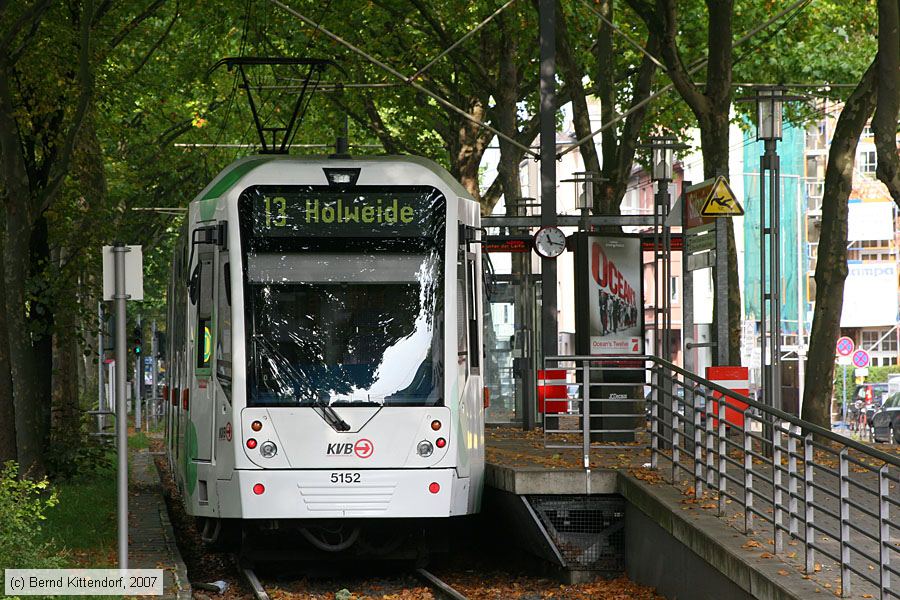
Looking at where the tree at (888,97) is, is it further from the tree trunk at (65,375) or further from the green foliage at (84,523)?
the tree trunk at (65,375)

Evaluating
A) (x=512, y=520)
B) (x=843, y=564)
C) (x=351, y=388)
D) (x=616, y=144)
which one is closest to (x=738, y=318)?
(x=616, y=144)

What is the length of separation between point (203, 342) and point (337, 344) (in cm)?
134

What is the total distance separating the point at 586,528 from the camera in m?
13.9

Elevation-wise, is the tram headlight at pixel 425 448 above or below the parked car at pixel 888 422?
above

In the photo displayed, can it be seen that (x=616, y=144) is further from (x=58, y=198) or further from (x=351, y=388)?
(x=351, y=388)

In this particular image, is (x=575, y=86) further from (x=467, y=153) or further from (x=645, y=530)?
(x=645, y=530)

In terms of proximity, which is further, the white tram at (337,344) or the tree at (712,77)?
the tree at (712,77)

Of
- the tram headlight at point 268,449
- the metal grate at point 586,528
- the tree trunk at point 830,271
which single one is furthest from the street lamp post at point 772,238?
the tram headlight at point 268,449

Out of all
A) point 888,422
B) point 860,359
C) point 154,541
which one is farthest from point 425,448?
point 860,359

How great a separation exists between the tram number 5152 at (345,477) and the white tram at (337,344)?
1 cm

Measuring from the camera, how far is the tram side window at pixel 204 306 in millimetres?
13547

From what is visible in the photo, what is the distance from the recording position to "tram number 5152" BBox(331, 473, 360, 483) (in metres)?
13.0

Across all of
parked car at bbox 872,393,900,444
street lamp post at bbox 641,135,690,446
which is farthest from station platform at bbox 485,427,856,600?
parked car at bbox 872,393,900,444

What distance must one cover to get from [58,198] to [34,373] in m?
4.84
